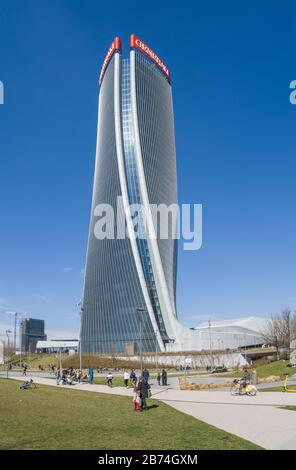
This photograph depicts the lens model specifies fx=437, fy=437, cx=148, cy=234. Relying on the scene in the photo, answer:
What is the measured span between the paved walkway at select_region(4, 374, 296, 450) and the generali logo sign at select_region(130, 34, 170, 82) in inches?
4463

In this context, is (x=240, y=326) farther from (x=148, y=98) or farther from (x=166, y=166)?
(x=148, y=98)

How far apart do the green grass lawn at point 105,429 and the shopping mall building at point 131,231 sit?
65604 millimetres

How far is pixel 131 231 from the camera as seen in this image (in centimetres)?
9612

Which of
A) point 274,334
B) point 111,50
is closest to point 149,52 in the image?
point 111,50

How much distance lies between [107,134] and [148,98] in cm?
1562

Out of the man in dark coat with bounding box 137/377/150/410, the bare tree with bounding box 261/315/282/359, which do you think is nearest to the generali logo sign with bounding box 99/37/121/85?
the bare tree with bounding box 261/315/282/359

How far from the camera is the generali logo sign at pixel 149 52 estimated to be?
121125mm

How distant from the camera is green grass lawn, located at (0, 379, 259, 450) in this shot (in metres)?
12.1

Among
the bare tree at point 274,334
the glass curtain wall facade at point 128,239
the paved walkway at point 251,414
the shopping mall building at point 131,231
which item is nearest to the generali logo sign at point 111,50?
the shopping mall building at point 131,231

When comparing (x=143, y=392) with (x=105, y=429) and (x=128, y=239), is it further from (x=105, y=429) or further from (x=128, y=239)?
(x=128, y=239)

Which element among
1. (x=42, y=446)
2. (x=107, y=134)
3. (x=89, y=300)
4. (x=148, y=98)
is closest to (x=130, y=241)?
(x=89, y=300)

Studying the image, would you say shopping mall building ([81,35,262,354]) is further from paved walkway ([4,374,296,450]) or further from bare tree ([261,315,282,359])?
paved walkway ([4,374,296,450])

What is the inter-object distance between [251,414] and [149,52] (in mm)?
124053
